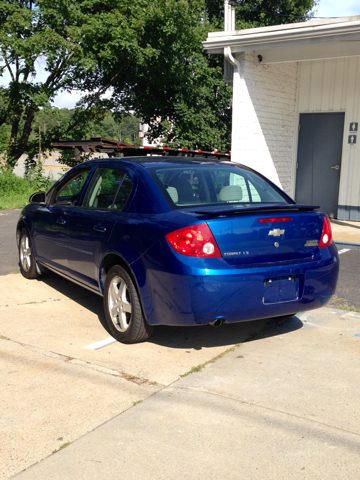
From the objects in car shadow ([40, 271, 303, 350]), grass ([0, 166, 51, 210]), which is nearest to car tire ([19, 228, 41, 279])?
car shadow ([40, 271, 303, 350])

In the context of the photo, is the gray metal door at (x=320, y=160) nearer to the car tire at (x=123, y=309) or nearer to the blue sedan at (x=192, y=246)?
the blue sedan at (x=192, y=246)

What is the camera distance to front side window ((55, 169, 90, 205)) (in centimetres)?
599

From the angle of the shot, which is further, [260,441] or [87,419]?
[87,419]

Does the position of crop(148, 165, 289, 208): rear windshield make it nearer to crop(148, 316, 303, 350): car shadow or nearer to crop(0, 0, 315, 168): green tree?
crop(148, 316, 303, 350): car shadow

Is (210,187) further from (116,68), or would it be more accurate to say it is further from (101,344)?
(116,68)

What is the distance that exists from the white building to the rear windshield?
6.29 m

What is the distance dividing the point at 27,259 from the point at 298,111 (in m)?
8.37

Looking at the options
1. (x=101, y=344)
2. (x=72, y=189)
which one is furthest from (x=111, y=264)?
(x=72, y=189)

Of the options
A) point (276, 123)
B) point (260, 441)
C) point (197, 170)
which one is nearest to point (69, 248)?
point (197, 170)

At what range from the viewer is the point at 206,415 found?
3473mm

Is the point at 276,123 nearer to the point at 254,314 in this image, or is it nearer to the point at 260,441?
the point at 254,314

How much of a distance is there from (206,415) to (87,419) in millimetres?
753

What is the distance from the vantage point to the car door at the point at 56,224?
5844 millimetres

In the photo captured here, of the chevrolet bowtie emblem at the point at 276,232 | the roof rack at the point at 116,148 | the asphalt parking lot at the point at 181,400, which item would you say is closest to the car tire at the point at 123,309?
the asphalt parking lot at the point at 181,400
